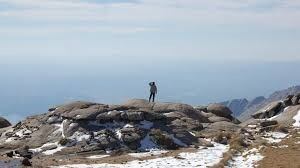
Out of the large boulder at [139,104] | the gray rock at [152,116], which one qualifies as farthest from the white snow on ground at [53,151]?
the large boulder at [139,104]

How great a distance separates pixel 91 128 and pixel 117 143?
5.23 meters

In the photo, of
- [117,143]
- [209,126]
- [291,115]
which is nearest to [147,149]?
[117,143]

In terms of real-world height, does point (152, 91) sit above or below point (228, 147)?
above

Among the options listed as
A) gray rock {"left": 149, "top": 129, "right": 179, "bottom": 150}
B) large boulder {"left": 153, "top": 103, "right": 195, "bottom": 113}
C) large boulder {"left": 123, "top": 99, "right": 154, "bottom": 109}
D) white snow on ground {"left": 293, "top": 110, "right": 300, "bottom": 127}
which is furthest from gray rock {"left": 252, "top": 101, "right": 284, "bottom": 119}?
gray rock {"left": 149, "top": 129, "right": 179, "bottom": 150}

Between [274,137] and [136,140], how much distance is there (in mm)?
18552

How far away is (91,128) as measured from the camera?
60562 millimetres

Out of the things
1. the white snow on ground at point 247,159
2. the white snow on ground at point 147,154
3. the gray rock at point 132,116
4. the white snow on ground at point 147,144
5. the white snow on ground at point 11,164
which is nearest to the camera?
the white snow on ground at point 247,159

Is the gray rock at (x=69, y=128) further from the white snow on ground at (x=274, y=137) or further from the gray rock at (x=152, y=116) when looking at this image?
the white snow on ground at (x=274, y=137)

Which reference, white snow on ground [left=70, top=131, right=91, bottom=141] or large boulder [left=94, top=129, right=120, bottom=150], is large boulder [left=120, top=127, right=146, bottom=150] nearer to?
large boulder [left=94, top=129, right=120, bottom=150]

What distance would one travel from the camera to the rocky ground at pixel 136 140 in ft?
157

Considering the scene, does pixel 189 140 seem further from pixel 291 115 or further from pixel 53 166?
pixel 291 115

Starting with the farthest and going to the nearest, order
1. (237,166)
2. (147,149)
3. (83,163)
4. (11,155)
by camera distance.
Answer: (147,149)
(11,155)
(83,163)
(237,166)

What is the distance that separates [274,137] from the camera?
209 feet

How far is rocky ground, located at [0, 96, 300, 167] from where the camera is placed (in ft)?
157
